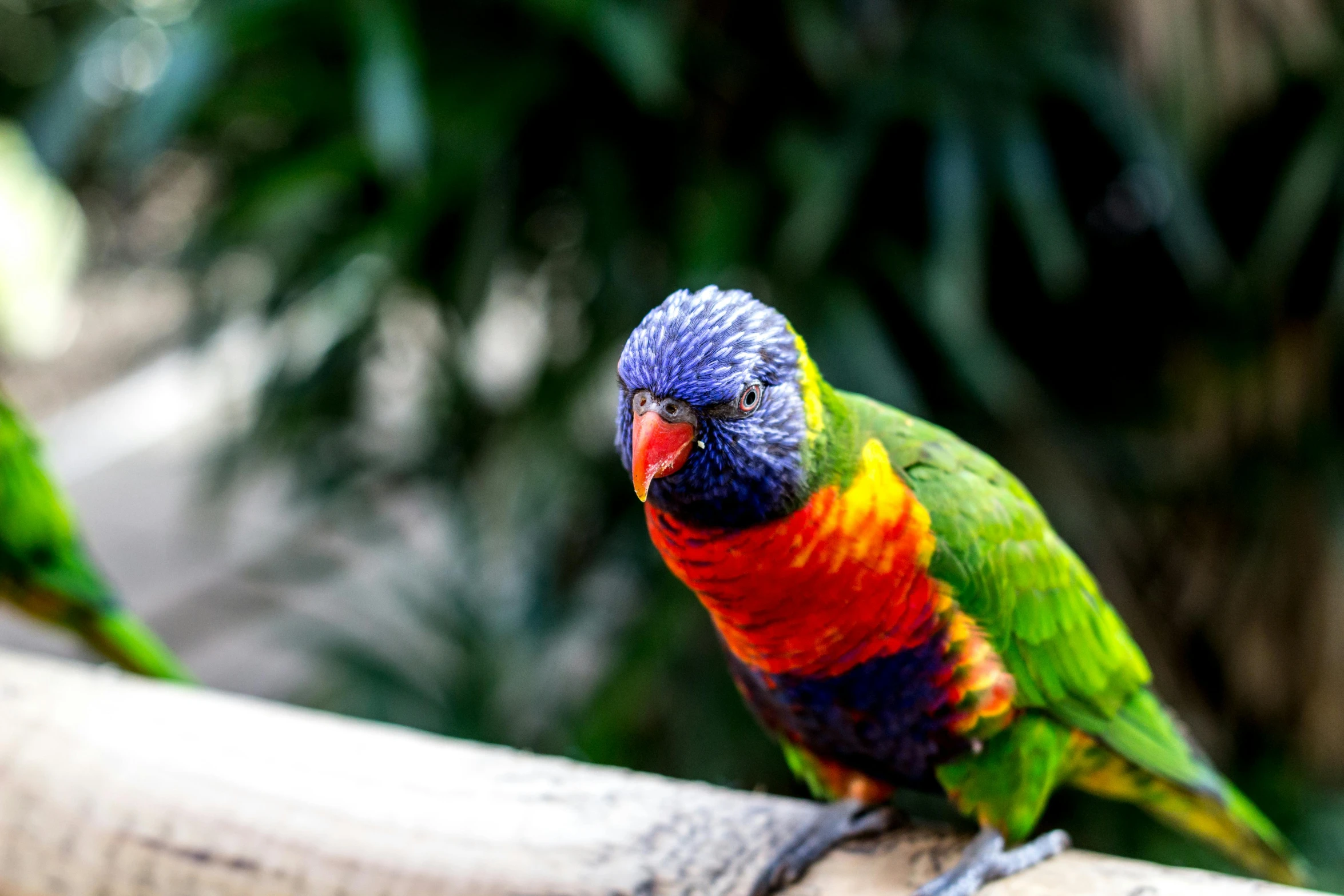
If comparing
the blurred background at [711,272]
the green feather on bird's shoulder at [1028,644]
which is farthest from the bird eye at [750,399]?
A: the blurred background at [711,272]

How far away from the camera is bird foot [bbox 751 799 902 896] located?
2.85ft

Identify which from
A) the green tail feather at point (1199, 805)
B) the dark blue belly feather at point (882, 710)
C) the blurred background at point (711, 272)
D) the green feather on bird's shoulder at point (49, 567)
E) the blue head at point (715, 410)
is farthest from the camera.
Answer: the blurred background at point (711, 272)

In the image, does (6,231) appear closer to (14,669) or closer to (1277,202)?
(14,669)

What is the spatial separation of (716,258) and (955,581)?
2.74 ft

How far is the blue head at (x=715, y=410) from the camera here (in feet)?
2.28

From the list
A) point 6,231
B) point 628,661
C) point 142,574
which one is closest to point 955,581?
point 628,661

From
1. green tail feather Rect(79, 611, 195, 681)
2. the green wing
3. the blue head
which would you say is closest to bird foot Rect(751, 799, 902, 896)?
the green wing

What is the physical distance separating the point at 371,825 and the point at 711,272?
3.00ft

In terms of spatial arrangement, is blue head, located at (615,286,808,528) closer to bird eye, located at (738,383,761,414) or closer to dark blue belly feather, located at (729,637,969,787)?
bird eye, located at (738,383,761,414)

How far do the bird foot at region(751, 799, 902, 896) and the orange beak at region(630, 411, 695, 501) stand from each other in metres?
0.37

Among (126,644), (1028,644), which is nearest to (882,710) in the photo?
(1028,644)

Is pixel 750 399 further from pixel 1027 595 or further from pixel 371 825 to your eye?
pixel 371 825

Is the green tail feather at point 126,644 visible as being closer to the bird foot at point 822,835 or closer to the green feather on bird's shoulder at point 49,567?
the green feather on bird's shoulder at point 49,567

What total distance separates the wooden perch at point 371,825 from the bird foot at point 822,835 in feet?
0.04
